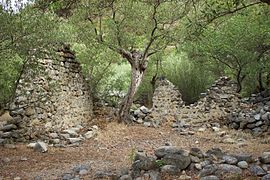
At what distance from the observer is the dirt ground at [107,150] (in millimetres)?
7535

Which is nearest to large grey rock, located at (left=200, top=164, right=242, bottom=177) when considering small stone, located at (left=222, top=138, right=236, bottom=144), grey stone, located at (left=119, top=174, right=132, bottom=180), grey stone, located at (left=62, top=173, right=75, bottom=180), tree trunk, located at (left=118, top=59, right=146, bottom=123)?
grey stone, located at (left=119, top=174, right=132, bottom=180)

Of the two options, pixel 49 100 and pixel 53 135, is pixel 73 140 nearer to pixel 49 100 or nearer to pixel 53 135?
pixel 53 135

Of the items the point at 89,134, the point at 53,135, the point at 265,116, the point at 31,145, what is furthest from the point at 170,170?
the point at 265,116

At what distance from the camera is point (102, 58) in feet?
49.4

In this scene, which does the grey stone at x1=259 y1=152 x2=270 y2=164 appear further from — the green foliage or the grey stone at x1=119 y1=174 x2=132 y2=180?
the green foliage

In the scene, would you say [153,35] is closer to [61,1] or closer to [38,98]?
[38,98]

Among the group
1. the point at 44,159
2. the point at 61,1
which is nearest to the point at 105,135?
the point at 44,159

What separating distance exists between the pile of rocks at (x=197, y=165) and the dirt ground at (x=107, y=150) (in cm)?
98

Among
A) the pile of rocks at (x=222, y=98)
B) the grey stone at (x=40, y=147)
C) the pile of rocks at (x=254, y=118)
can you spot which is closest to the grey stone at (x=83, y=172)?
the grey stone at (x=40, y=147)

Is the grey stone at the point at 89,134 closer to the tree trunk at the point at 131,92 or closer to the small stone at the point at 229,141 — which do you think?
the tree trunk at the point at 131,92

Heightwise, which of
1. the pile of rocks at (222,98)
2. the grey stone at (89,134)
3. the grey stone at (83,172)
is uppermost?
the pile of rocks at (222,98)

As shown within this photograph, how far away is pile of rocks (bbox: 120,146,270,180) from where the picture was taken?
5973 mm

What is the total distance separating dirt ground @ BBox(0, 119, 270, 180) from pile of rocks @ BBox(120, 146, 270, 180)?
982mm

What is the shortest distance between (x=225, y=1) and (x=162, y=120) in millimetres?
8238
